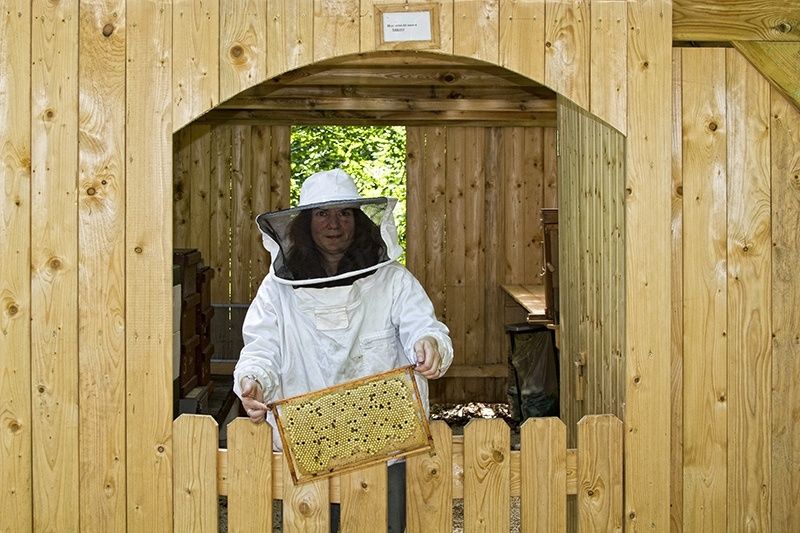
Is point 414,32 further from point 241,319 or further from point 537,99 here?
point 241,319

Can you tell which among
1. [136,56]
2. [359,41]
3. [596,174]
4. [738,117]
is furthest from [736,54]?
[136,56]

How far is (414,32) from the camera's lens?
3.41 meters

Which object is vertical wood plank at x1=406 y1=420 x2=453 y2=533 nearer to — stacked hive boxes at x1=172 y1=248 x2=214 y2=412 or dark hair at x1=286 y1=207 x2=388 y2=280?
dark hair at x1=286 y1=207 x2=388 y2=280

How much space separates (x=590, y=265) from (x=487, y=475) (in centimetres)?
142

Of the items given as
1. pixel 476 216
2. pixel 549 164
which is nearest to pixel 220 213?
pixel 476 216

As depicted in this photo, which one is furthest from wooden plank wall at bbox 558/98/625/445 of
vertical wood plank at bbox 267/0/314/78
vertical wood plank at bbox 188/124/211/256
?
vertical wood plank at bbox 188/124/211/256

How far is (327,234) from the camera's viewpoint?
3891 mm

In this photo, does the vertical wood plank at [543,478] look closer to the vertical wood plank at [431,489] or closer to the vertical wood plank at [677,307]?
the vertical wood plank at [431,489]

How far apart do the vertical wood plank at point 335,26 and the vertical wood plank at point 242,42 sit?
0.18 meters

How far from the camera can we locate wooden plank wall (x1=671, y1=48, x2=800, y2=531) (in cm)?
356

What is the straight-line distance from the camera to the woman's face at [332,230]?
12.8 ft

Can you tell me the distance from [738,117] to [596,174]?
3.01 ft

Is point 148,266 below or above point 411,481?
above

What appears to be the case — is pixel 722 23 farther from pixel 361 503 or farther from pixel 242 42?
pixel 361 503
